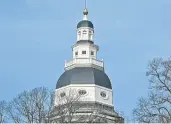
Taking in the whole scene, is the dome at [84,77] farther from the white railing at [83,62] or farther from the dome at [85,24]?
the dome at [85,24]

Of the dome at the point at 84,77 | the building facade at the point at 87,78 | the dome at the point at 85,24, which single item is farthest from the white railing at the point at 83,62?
the dome at the point at 85,24

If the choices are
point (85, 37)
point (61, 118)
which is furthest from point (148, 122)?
point (85, 37)

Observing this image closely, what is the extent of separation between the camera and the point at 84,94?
62.8m

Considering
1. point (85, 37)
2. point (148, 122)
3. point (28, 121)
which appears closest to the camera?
point (148, 122)

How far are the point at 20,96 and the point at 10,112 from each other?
1.71 meters

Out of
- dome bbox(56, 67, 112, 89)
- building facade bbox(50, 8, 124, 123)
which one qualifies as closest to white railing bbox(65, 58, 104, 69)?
building facade bbox(50, 8, 124, 123)

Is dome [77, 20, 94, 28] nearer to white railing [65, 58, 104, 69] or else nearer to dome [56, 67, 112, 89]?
white railing [65, 58, 104, 69]

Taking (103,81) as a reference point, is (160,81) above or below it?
below

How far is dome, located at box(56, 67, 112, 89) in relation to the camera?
6419 centimetres

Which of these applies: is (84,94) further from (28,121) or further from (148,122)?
(148,122)

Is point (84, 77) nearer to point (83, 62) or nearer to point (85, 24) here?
point (83, 62)

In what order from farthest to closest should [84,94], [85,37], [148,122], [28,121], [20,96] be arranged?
[85,37], [84,94], [20,96], [28,121], [148,122]

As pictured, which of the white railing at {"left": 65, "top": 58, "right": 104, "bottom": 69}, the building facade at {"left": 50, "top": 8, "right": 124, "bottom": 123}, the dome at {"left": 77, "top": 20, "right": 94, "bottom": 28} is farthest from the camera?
the dome at {"left": 77, "top": 20, "right": 94, "bottom": 28}

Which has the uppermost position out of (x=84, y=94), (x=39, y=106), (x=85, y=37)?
(x=85, y=37)
